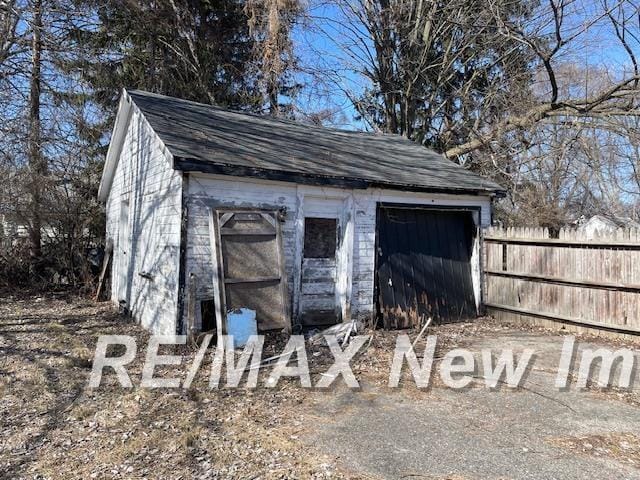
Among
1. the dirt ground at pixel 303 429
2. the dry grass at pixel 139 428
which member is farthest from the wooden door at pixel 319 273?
the dry grass at pixel 139 428

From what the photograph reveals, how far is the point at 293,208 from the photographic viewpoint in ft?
23.2

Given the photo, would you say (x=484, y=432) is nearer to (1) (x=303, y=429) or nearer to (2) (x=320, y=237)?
(1) (x=303, y=429)

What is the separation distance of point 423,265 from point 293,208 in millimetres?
2747

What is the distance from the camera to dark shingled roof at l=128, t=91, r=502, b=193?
255 inches

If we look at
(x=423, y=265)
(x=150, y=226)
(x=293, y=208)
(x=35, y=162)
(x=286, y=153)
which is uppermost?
(x=35, y=162)

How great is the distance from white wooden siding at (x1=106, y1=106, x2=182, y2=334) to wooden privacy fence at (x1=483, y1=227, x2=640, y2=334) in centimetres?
584

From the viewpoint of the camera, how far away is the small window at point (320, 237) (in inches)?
294

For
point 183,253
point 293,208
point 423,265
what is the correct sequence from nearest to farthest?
1. point 183,253
2. point 293,208
3. point 423,265

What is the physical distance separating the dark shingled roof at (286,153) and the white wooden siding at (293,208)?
23 cm

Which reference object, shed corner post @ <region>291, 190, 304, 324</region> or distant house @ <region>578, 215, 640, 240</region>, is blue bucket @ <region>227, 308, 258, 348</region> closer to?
shed corner post @ <region>291, 190, 304, 324</region>

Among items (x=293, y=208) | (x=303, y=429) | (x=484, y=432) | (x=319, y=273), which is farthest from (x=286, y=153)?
(x=484, y=432)

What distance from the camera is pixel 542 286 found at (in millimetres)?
8234

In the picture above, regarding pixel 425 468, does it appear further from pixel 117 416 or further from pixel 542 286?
pixel 542 286

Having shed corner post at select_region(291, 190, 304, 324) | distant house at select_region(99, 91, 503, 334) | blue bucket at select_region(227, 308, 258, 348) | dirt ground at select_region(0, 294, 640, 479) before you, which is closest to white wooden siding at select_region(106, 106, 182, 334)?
distant house at select_region(99, 91, 503, 334)
